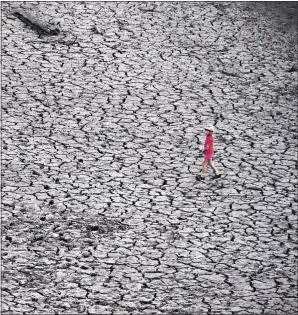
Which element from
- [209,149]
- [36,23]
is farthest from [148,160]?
[36,23]

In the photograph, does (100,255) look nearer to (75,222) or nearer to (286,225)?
(75,222)

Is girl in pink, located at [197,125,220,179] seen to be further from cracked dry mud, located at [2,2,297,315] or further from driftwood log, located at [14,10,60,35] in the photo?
driftwood log, located at [14,10,60,35]

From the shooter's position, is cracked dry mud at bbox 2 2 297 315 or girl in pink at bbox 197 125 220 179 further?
girl in pink at bbox 197 125 220 179

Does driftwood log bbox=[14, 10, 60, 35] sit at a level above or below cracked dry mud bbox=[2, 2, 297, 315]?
above

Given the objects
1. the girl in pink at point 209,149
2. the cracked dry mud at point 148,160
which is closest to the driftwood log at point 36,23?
the cracked dry mud at point 148,160

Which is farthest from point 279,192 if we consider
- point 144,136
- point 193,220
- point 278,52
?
point 278,52

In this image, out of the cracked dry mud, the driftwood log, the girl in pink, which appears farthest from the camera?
the driftwood log

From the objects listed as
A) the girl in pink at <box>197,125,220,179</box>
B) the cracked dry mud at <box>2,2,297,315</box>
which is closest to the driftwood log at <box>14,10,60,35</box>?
the cracked dry mud at <box>2,2,297,315</box>
